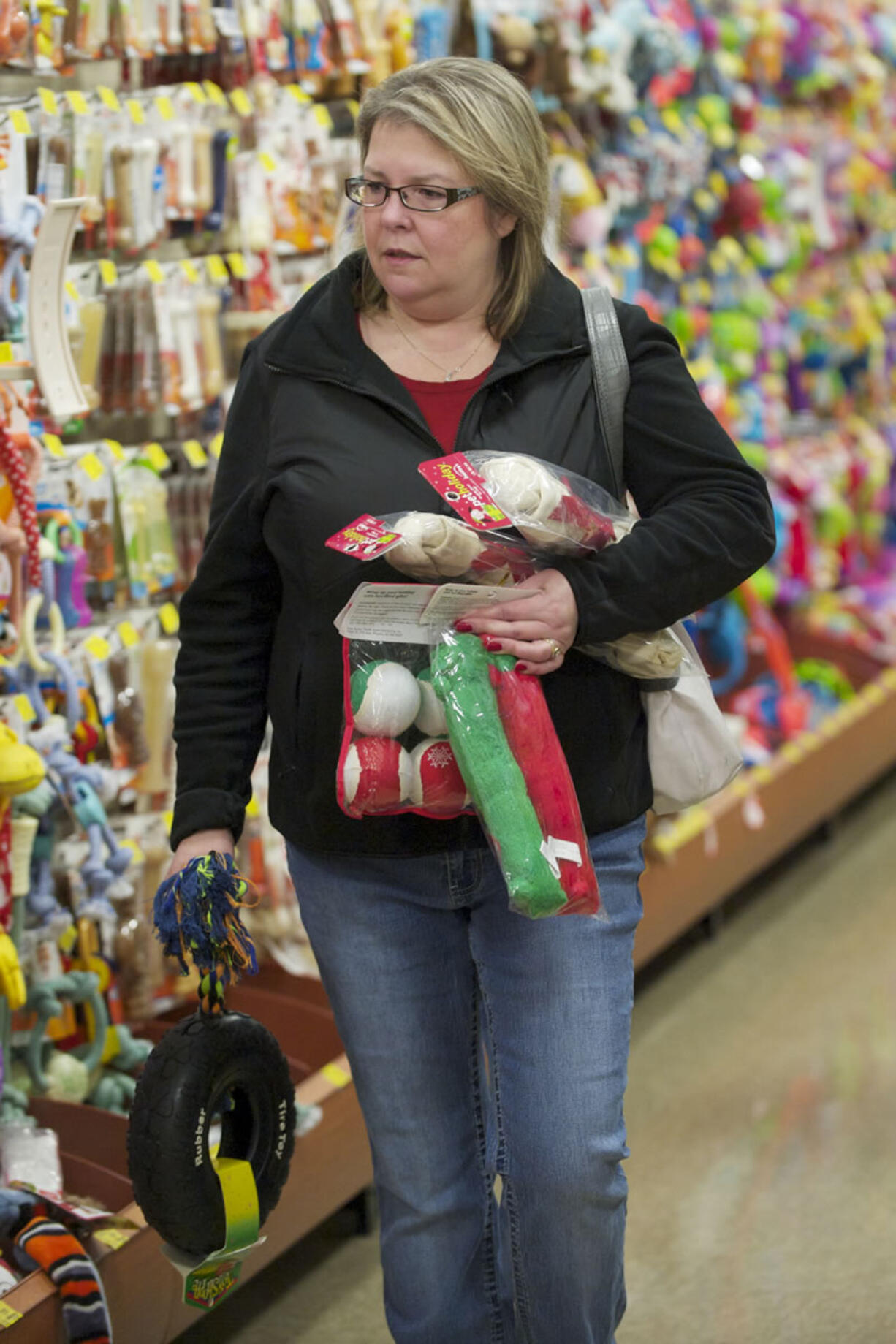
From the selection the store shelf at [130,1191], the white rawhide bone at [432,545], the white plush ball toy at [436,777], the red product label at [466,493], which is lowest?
the store shelf at [130,1191]

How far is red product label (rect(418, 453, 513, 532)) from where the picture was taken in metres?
1.58

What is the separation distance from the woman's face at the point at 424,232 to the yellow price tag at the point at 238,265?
1.15m

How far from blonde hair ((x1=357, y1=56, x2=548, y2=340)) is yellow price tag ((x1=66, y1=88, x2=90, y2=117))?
2.80 ft

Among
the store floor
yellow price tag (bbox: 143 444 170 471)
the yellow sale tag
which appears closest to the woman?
the store floor

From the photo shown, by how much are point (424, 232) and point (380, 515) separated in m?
0.27

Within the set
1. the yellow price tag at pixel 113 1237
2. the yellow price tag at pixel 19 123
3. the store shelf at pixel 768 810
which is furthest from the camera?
the store shelf at pixel 768 810

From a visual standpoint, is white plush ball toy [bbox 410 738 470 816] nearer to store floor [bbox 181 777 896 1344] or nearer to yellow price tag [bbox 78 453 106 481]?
store floor [bbox 181 777 896 1344]

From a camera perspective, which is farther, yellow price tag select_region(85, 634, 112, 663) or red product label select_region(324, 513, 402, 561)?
yellow price tag select_region(85, 634, 112, 663)

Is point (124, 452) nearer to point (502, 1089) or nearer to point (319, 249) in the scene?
point (319, 249)

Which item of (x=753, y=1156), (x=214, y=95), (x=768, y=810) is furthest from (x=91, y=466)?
(x=768, y=810)

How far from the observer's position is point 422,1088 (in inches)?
70.9

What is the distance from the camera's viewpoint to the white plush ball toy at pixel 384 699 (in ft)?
5.33

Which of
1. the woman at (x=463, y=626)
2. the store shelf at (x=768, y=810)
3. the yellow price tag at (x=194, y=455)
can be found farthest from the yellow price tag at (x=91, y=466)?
the store shelf at (x=768, y=810)

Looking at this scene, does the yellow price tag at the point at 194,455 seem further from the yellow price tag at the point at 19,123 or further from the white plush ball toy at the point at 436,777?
the white plush ball toy at the point at 436,777
